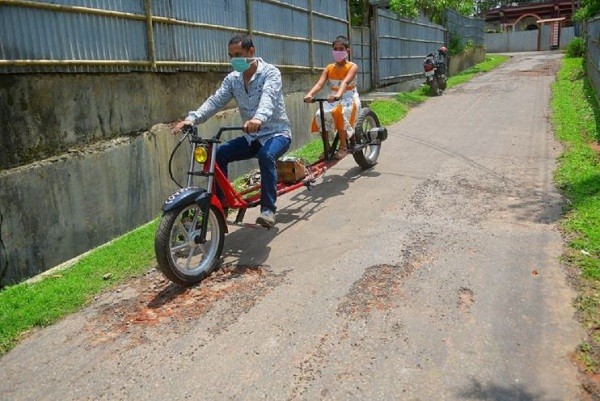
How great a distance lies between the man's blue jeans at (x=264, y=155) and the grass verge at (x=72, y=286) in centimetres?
111

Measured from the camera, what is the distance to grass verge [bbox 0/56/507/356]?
407cm

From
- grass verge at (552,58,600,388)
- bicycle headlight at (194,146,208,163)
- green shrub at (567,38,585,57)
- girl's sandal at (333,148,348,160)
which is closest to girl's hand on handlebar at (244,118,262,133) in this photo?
bicycle headlight at (194,146,208,163)

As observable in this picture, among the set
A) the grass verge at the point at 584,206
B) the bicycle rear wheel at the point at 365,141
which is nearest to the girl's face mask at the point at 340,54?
the bicycle rear wheel at the point at 365,141

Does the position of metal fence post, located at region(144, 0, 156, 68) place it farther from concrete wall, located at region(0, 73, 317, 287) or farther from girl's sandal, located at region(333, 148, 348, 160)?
girl's sandal, located at region(333, 148, 348, 160)

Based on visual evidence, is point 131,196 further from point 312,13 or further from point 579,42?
point 579,42

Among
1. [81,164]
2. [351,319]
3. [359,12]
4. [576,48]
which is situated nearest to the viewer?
[351,319]

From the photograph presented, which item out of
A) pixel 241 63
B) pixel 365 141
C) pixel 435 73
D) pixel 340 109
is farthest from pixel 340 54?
pixel 435 73

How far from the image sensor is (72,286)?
4562 mm

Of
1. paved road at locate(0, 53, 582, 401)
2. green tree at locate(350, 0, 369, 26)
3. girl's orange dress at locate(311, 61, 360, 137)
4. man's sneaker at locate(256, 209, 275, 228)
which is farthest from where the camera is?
green tree at locate(350, 0, 369, 26)

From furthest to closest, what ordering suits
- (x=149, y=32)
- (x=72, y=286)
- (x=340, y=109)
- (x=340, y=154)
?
(x=340, y=154) → (x=340, y=109) → (x=149, y=32) → (x=72, y=286)

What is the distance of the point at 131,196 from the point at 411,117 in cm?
822

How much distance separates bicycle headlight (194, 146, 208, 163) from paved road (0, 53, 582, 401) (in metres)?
0.98

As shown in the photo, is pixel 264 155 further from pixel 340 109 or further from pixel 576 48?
pixel 576 48

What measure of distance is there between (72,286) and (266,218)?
175cm
